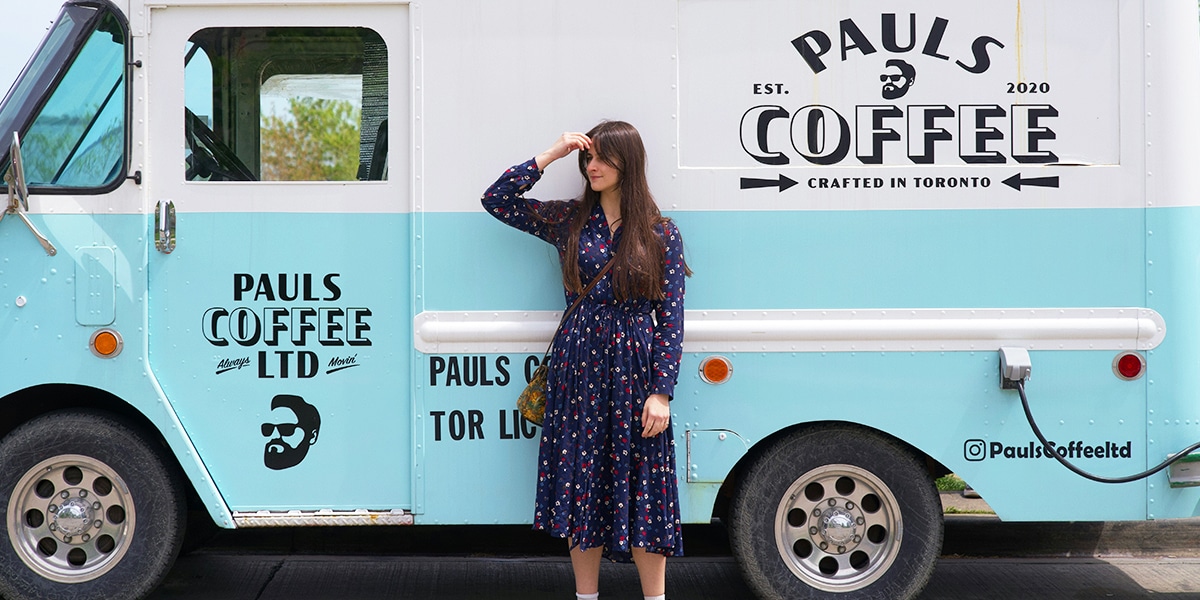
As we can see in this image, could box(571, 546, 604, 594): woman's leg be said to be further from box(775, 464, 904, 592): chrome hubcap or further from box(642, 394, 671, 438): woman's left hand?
box(775, 464, 904, 592): chrome hubcap

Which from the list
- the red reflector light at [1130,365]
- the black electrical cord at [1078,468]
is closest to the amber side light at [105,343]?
the black electrical cord at [1078,468]

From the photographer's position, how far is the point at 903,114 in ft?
13.0

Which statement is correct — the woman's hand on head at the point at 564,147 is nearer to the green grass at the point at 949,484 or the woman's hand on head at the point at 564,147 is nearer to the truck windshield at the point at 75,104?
the truck windshield at the point at 75,104

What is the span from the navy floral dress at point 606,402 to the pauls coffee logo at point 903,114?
63cm

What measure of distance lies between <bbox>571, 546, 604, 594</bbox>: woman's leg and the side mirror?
7.89 feet

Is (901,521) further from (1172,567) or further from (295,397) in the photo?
(295,397)

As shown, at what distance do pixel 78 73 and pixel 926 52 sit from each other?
319cm

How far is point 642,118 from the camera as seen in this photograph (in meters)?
3.98

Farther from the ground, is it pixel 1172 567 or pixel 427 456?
pixel 427 456

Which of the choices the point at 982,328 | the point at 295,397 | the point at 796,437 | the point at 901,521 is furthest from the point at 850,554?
the point at 295,397

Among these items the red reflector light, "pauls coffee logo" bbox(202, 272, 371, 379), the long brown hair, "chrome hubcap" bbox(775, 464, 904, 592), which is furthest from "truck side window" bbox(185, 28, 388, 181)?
the red reflector light

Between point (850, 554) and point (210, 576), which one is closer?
point (850, 554)

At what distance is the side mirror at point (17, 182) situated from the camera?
3.81m

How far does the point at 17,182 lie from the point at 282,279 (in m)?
1.00
